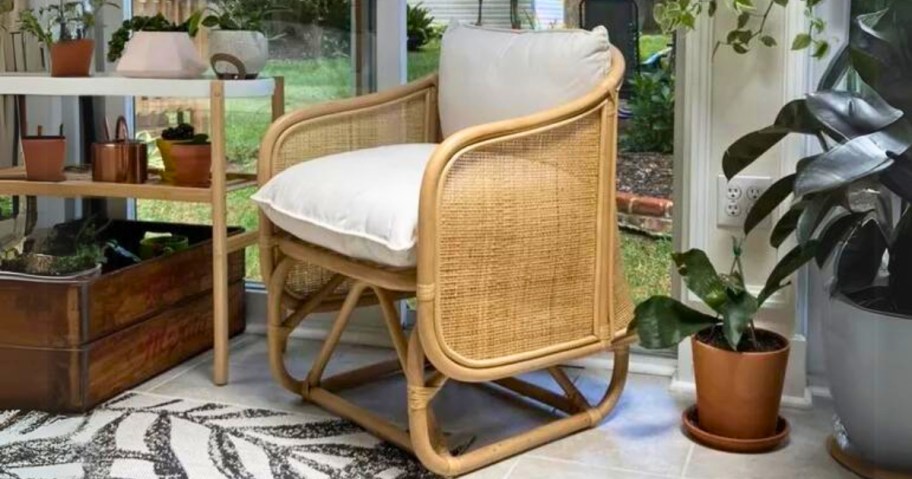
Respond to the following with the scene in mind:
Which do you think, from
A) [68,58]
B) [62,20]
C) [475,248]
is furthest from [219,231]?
[475,248]

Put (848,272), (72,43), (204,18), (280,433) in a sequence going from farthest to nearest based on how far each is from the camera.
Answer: (204,18)
(72,43)
(280,433)
(848,272)

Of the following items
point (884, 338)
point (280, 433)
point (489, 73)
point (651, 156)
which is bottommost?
point (280, 433)

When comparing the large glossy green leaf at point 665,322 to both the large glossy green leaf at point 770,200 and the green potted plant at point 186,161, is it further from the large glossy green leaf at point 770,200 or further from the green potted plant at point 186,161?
the green potted plant at point 186,161

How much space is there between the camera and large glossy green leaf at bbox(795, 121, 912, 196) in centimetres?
163

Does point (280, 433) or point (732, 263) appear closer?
point (280, 433)

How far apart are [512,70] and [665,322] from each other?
58cm

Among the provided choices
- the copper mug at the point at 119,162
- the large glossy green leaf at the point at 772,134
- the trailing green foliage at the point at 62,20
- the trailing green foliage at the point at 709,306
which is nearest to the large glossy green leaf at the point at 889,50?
the large glossy green leaf at the point at 772,134

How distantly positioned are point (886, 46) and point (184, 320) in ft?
5.43

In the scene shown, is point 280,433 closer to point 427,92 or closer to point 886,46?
point 427,92

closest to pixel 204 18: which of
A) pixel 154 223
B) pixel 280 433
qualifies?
pixel 154 223

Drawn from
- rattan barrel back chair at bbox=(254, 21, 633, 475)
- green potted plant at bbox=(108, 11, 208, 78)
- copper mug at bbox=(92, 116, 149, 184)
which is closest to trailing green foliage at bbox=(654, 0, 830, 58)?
rattan barrel back chair at bbox=(254, 21, 633, 475)

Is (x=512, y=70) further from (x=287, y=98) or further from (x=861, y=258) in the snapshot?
(x=287, y=98)

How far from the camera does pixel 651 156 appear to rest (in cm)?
249

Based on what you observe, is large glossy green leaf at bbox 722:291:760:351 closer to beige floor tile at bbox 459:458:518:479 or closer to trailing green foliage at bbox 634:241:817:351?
trailing green foliage at bbox 634:241:817:351
